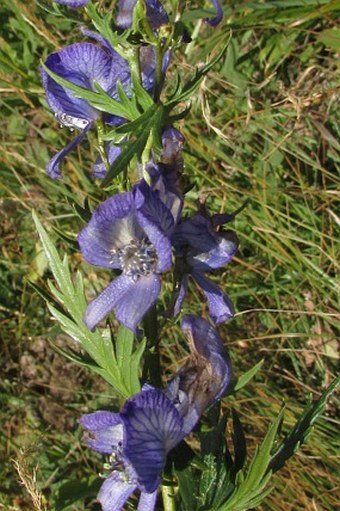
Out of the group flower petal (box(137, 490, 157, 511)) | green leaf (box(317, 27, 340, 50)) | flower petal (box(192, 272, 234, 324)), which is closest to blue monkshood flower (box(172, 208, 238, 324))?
flower petal (box(192, 272, 234, 324))

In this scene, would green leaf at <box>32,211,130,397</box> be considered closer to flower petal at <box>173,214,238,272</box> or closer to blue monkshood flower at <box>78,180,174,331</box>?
blue monkshood flower at <box>78,180,174,331</box>

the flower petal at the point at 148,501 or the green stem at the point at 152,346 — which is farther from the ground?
the green stem at the point at 152,346

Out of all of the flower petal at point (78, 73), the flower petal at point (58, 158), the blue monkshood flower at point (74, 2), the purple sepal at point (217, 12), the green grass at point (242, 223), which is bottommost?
the green grass at point (242, 223)

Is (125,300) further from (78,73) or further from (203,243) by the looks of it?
(78,73)

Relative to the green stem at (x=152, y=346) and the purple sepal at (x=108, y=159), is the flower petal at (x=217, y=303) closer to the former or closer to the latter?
the green stem at (x=152, y=346)

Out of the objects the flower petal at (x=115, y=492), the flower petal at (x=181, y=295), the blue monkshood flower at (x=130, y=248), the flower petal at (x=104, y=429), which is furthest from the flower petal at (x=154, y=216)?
the flower petal at (x=115, y=492)

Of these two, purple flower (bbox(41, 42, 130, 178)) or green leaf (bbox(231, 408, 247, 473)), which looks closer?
purple flower (bbox(41, 42, 130, 178))

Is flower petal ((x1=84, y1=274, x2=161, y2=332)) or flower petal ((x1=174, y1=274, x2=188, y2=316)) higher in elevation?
flower petal ((x1=84, y1=274, x2=161, y2=332))
